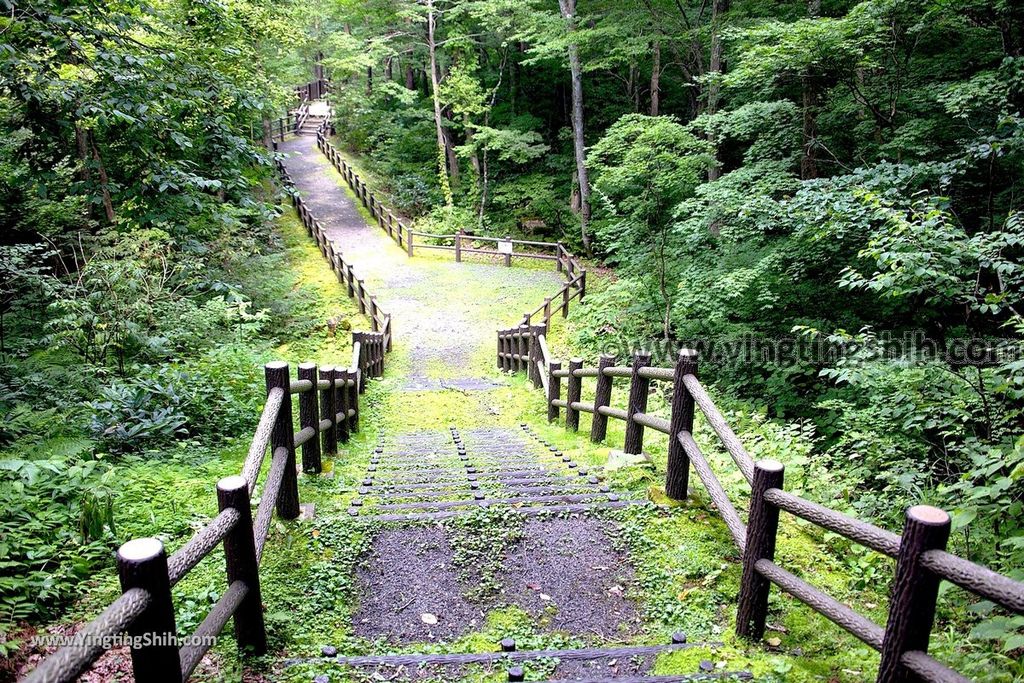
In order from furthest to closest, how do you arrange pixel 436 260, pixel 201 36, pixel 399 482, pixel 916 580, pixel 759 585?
pixel 436 260 → pixel 201 36 → pixel 399 482 → pixel 759 585 → pixel 916 580

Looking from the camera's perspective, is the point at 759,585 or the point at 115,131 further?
the point at 115,131

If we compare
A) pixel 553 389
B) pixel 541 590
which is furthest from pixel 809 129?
pixel 541 590

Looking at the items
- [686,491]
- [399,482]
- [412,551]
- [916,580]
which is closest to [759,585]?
[916,580]

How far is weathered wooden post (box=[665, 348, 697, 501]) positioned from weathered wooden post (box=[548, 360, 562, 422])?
13.3 feet

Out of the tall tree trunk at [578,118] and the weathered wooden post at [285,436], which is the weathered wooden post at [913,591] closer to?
the weathered wooden post at [285,436]

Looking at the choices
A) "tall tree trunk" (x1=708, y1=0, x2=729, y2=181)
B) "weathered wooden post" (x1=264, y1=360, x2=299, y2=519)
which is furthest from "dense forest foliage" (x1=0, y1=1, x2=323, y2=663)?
"tall tree trunk" (x1=708, y1=0, x2=729, y2=181)

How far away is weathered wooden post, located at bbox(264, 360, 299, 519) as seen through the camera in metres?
3.98

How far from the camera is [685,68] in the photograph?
63.4ft

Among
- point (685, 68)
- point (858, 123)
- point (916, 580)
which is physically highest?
point (685, 68)

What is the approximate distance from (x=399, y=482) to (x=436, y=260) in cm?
1740

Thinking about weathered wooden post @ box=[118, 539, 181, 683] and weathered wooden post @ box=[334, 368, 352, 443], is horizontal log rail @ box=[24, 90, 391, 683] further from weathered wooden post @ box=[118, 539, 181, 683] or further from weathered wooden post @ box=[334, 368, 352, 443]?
weathered wooden post @ box=[334, 368, 352, 443]

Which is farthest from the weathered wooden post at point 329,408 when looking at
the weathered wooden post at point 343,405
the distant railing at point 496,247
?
the distant railing at point 496,247

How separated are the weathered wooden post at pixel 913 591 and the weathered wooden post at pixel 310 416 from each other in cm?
399

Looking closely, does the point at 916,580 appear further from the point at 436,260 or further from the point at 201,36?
the point at 436,260
